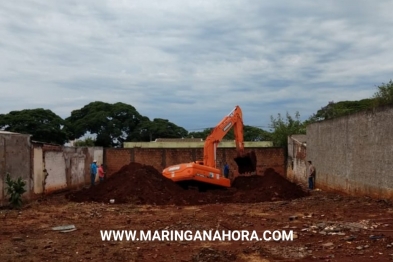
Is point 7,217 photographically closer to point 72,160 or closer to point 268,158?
point 72,160

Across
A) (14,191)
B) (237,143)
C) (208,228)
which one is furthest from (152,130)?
(208,228)

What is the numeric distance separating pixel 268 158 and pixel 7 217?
19764 mm

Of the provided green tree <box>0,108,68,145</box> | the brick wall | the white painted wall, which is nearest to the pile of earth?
the white painted wall

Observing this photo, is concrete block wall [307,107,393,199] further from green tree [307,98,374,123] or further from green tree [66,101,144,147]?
green tree [66,101,144,147]

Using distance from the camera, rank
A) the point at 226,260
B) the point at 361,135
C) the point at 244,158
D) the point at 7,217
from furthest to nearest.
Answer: the point at 244,158, the point at 361,135, the point at 7,217, the point at 226,260

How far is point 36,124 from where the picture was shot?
155ft

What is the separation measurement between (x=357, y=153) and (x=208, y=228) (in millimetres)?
8109

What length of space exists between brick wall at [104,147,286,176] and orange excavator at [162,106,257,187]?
8.10m

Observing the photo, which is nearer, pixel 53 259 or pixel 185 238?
pixel 53 259

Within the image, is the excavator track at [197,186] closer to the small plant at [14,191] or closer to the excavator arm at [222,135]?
the excavator arm at [222,135]

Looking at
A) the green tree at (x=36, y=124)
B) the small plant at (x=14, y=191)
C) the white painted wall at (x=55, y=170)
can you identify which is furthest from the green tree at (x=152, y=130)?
the small plant at (x=14, y=191)

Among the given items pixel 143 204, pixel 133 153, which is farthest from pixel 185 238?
pixel 133 153

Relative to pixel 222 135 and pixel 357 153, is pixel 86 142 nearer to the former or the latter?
pixel 222 135

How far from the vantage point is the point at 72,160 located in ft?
74.5
